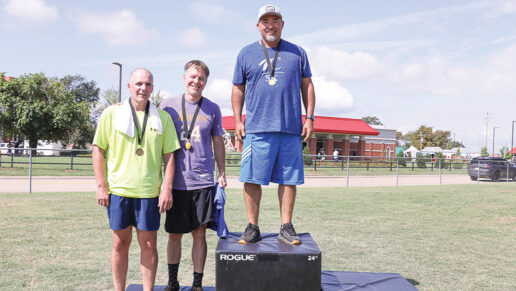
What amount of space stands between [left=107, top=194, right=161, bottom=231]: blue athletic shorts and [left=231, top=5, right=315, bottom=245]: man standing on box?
0.86 metres

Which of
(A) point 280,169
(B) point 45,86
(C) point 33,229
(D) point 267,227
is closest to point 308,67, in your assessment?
(A) point 280,169

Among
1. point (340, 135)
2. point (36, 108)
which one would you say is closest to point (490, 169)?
point (340, 135)

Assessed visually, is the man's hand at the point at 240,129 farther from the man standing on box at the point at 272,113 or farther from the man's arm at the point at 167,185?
the man's arm at the point at 167,185

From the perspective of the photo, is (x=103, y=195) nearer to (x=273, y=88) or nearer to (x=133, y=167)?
(x=133, y=167)

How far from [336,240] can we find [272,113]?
3.41 m

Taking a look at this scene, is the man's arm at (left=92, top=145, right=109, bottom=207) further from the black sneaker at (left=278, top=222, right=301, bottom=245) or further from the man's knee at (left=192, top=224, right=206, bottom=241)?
the black sneaker at (left=278, top=222, right=301, bottom=245)

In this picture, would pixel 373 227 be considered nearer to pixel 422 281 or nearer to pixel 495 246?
pixel 495 246

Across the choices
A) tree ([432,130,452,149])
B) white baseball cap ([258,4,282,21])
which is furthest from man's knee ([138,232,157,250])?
tree ([432,130,452,149])

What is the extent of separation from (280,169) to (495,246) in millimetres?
4403

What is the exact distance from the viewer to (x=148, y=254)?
3.35 meters

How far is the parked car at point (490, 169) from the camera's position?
2138 centimetres

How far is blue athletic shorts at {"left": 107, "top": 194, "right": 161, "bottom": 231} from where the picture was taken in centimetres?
319

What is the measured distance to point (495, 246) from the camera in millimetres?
6164

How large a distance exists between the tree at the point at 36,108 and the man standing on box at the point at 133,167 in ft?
86.2
